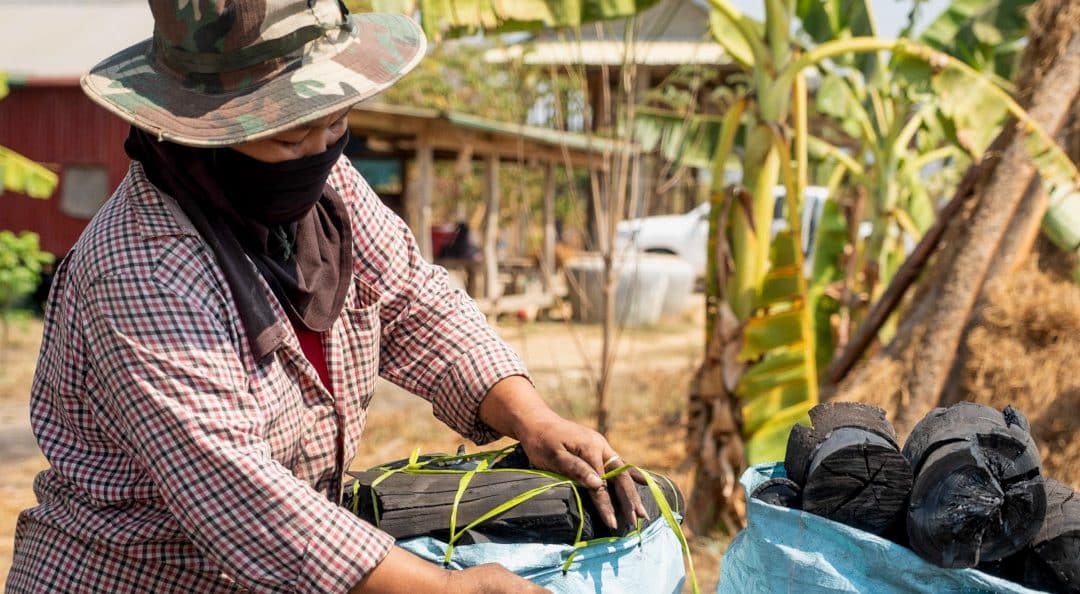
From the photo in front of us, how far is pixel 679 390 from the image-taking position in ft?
33.1

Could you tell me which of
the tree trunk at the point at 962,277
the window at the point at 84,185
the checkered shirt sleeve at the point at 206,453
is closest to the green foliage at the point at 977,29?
the tree trunk at the point at 962,277

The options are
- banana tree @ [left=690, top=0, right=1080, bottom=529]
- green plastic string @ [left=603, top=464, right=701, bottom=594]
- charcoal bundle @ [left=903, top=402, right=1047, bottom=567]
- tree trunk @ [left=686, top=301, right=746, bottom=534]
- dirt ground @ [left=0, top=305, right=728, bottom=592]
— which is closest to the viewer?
charcoal bundle @ [left=903, top=402, right=1047, bottom=567]

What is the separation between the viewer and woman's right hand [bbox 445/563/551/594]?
1.78 m

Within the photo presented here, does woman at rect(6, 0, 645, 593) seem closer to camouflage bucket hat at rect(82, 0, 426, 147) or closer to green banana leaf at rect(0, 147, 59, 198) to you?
camouflage bucket hat at rect(82, 0, 426, 147)

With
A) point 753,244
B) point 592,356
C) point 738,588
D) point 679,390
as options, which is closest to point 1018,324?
point 753,244

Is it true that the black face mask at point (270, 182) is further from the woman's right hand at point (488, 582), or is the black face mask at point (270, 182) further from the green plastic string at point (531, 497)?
the woman's right hand at point (488, 582)

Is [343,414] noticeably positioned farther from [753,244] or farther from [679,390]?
[679,390]

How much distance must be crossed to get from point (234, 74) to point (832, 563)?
127cm

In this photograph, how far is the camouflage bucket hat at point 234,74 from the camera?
1785 mm

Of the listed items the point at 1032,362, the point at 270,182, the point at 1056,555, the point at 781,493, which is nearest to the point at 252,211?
the point at 270,182

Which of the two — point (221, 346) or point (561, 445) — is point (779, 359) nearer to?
point (561, 445)

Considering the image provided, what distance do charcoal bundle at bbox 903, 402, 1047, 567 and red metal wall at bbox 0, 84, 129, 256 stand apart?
14944 mm

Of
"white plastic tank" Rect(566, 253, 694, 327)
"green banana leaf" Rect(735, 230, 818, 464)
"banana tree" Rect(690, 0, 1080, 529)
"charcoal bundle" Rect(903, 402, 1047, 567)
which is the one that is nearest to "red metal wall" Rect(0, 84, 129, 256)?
"white plastic tank" Rect(566, 253, 694, 327)

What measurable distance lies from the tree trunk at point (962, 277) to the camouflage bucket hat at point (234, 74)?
12.1ft
